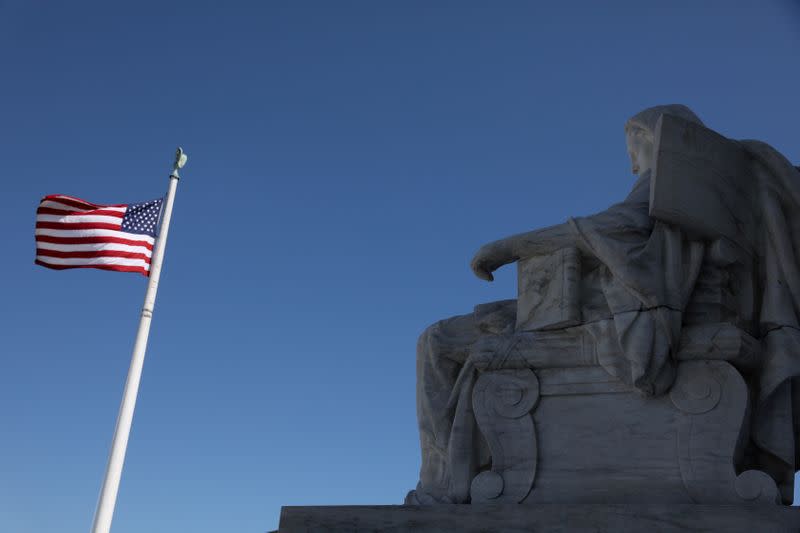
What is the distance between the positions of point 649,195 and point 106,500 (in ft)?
29.0

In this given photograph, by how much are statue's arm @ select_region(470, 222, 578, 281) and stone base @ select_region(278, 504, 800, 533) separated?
195 centimetres

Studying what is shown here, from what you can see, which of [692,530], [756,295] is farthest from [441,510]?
[756,295]

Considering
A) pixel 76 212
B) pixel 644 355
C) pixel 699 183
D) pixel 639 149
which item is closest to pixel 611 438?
pixel 644 355

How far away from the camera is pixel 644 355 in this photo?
18.4 ft

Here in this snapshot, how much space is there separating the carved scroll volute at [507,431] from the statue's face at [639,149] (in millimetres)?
2160

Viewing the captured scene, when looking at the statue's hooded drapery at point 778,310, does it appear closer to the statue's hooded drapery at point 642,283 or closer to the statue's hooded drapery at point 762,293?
the statue's hooded drapery at point 762,293

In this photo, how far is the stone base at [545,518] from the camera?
4.77m

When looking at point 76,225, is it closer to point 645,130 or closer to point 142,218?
point 142,218

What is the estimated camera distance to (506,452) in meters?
5.97

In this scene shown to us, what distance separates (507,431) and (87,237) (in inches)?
358

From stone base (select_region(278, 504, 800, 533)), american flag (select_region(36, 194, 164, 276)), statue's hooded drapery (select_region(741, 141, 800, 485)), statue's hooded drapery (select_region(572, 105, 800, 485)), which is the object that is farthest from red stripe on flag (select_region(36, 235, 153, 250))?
statue's hooded drapery (select_region(741, 141, 800, 485))

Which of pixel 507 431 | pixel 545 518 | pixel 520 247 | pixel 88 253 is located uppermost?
pixel 88 253

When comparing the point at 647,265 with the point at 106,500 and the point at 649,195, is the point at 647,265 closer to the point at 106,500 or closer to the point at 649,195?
the point at 649,195

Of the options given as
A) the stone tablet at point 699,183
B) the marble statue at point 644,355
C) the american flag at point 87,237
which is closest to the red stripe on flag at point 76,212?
the american flag at point 87,237
